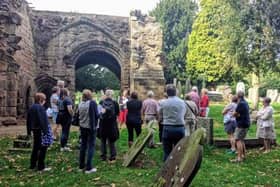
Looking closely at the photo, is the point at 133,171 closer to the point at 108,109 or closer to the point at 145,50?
the point at 108,109

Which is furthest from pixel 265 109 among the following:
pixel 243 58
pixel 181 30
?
pixel 181 30

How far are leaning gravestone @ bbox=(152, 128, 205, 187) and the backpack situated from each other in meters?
3.73

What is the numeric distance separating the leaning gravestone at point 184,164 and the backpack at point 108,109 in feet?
12.2

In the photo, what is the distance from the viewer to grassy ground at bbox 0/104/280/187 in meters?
7.08

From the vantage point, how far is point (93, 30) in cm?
2567

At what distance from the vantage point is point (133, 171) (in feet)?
25.9

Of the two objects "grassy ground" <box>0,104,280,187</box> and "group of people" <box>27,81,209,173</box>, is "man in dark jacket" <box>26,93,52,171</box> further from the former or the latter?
"grassy ground" <box>0,104,280,187</box>

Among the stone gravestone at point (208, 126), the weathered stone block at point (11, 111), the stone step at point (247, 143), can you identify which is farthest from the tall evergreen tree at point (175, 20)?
the stone gravestone at point (208, 126)

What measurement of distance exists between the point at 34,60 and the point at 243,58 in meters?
13.4

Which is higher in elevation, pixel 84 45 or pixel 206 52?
pixel 206 52

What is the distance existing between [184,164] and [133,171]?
11.0 feet

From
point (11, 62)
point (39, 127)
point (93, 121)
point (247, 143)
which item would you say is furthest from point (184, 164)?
point (11, 62)

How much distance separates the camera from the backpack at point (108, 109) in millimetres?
8945

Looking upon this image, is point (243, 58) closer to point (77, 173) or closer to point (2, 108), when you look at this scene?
point (2, 108)
